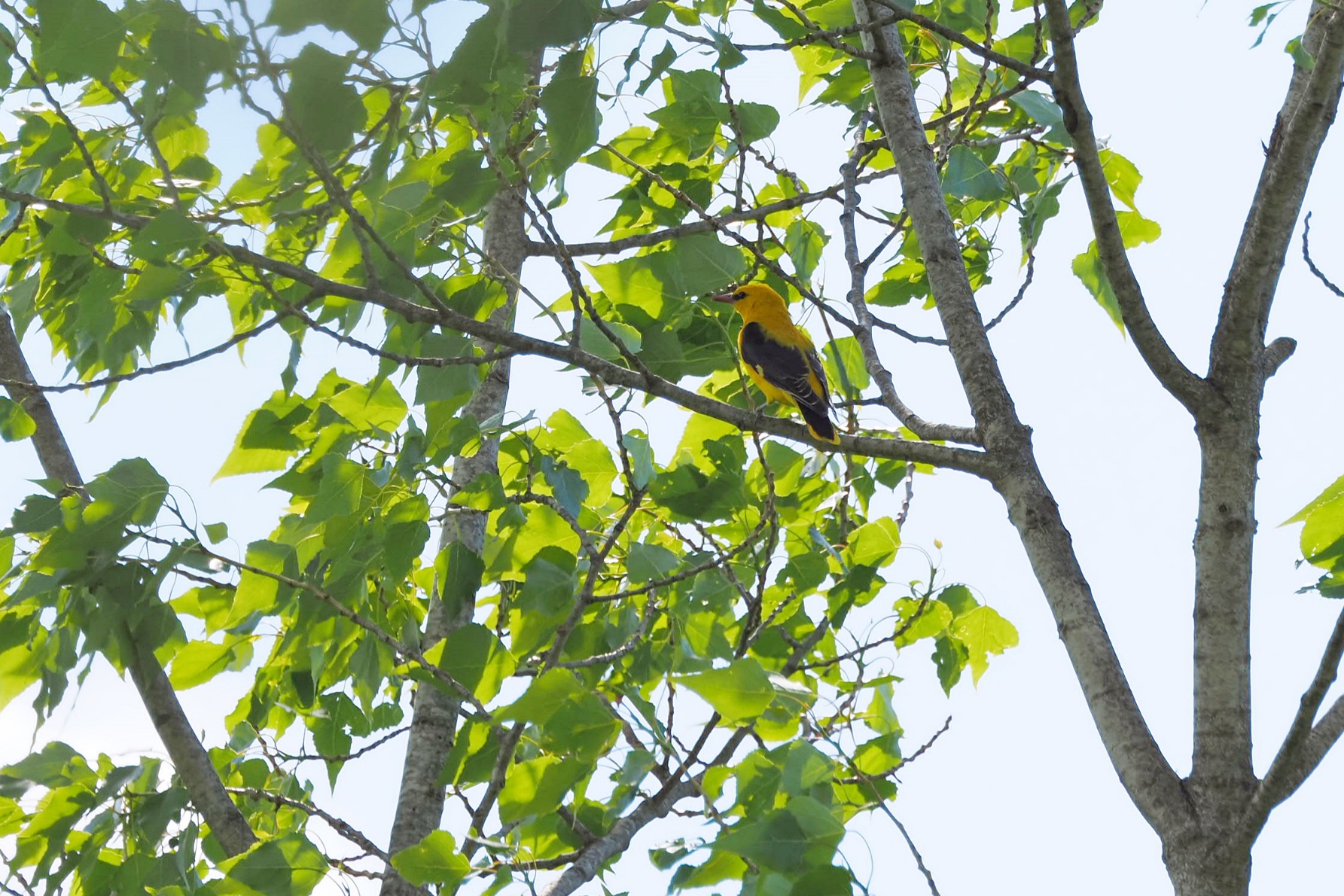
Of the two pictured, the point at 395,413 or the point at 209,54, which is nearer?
the point at 209,54

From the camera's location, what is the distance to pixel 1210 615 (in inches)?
89.7

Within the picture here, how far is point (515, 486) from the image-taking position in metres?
3.52

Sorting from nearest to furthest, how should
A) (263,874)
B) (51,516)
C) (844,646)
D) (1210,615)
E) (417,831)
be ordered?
(1210,615), (263,874), (51,516), (417,831), (844,646)

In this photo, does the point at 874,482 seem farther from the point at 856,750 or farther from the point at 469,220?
the point at 469,220

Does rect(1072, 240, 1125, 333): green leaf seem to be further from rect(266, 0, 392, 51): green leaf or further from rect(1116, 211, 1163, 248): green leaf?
rect(266, 0, 392, 51): green leaf

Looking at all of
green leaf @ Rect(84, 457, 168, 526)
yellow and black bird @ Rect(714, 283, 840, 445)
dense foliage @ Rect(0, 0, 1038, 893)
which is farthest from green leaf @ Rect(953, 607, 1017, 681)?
green leaf @ Rect(84, 457, 168, 526)

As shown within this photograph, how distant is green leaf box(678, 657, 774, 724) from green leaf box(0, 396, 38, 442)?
2.85m

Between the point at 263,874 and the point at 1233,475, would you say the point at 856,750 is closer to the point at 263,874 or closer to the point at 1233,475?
the point at 1233,475

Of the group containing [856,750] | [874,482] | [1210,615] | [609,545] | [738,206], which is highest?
[738,206]

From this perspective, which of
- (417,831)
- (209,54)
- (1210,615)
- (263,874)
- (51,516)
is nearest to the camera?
(209,54)

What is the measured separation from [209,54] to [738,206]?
6.69 ft

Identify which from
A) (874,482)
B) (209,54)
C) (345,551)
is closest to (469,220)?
(345,551)

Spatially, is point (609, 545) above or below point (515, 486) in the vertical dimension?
below

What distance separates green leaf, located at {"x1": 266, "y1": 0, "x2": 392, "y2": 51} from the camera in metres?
1.35
